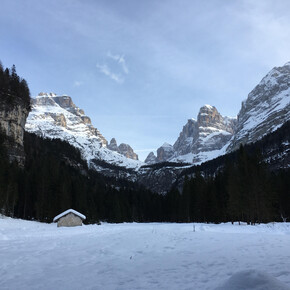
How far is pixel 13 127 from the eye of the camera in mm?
75000

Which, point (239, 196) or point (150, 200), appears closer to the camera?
point (239, 196)

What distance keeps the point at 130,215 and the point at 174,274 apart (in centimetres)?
9495

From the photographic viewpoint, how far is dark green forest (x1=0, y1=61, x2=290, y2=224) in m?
47.4

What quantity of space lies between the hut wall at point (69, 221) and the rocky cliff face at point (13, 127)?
113ft

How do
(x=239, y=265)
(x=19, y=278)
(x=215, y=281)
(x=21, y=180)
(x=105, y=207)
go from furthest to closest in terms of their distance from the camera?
(x=105, y=207) < (x=21, y=180) < (x=239, y=265) < (x=19, y=278) < (x=215, y=281)

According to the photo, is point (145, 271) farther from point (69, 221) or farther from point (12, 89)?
point (12, 89)

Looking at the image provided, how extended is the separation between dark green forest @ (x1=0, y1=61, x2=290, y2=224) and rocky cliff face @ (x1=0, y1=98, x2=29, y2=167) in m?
1.79

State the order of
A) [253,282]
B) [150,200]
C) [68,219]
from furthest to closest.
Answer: [150,200]
[68,219]
[253,282]

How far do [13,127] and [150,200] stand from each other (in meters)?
67.3

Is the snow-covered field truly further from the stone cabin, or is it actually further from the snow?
the stone cabin

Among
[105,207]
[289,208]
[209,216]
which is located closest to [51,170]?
[105,207]

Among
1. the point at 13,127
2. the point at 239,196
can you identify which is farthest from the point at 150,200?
the point at 239,196

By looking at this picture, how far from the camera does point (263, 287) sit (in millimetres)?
4934

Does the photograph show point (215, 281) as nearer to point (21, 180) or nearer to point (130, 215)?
point (21, 180)
